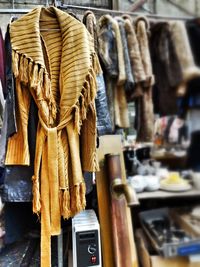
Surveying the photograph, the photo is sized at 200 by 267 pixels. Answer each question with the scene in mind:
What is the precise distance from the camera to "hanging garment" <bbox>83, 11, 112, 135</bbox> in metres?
0.90

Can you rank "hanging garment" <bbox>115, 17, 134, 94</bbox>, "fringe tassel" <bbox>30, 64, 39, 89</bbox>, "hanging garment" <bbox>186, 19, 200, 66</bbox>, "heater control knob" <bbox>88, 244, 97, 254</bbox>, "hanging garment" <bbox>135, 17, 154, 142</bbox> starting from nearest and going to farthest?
"hanging garment" <bbox>186, 19, 200, 66</bbox> < "hanging garment" <bbox>135, 17, 154, 142</bbox> < "hanging garment" <bbox>115, 17, 134, 94</bbox> < "fringe tassel" <bbox>30, 64, 39, 89</bbox> < "heater control knob" <bbox>88, 244, 97, 254</bbox>

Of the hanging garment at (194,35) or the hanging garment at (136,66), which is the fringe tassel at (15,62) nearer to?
the hanging garment at (136,66)

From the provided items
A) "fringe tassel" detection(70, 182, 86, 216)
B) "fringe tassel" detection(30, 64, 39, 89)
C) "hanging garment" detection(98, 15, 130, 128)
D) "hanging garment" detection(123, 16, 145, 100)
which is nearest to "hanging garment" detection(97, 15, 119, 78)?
"hanging garment" detection(98, 15, 130, 128)

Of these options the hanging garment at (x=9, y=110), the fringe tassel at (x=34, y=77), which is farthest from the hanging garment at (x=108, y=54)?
the hanging garment at (x=9, y=110)

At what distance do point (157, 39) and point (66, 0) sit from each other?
80cm

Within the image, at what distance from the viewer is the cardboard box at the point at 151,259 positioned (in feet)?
1.36

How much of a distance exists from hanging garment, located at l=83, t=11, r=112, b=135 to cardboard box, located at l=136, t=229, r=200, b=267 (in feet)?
1.47

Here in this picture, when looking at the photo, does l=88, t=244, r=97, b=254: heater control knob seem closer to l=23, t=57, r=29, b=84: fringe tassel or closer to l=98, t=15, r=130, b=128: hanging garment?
l=98, t=15, r=130, b=128: hanging garment

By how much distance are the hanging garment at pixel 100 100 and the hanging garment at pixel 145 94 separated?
35cm

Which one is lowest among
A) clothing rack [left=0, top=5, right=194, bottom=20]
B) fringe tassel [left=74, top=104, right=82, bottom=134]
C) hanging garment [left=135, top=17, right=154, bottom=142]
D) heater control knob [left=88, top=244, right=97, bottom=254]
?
heater control knob [left=88, top=244, right=97, bottom=254]

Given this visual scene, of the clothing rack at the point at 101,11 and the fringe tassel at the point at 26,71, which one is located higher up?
the clothing rack at the point at 101,11

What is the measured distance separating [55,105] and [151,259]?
642mm

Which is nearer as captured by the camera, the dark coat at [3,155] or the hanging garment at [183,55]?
the hanging garment at [183,55]

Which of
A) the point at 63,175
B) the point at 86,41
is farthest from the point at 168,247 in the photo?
the point at 86,41
